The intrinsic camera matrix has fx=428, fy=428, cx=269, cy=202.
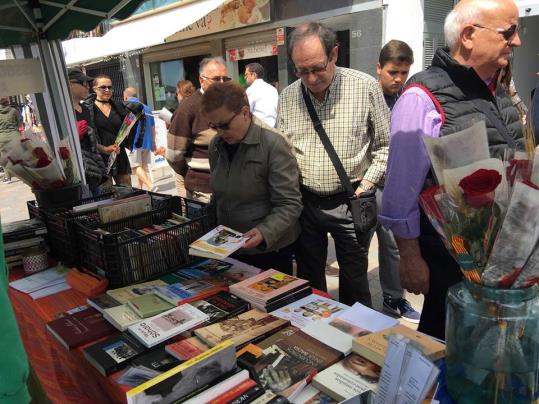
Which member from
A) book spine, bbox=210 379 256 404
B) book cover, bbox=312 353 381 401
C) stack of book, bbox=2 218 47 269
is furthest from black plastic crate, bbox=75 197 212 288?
book cover, bbox=312 353 381 401

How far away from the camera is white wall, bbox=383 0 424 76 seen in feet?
20.3

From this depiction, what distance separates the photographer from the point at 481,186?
89 cm

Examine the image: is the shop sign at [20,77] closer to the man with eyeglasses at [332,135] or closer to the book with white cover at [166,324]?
the man with eyeglasses at [332,135]

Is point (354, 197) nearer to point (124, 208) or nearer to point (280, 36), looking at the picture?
point (124, 208)

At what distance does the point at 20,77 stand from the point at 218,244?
79.3 inches

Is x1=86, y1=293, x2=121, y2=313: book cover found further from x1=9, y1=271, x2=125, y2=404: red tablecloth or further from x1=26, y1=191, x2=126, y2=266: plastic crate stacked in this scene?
x1=26, y1=191, x2=126, y2=266: plastic crate stacked

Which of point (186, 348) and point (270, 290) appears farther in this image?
point (270, 290)

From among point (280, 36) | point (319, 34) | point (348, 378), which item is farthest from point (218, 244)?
point (280, 36)

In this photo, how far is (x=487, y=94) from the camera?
157 cm

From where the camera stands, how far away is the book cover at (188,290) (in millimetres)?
1607

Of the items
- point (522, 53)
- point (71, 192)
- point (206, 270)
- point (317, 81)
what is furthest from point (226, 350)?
point (522, 53)

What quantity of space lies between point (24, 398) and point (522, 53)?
7.57 metres

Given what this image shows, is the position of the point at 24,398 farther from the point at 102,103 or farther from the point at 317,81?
the point at 102,103

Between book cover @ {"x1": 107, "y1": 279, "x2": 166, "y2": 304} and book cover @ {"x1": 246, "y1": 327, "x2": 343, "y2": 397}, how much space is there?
0.60 metres
